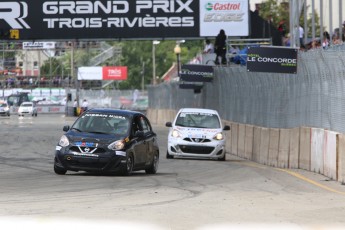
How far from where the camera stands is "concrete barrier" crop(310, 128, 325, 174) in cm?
2208

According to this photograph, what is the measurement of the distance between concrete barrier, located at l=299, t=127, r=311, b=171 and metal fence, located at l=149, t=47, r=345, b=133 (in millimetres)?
273

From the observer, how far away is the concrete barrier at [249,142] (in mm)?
31609

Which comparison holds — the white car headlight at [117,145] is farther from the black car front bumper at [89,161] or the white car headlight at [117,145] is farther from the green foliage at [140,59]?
the green foliage at [140,59]

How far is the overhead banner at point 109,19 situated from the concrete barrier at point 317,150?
75.9ft

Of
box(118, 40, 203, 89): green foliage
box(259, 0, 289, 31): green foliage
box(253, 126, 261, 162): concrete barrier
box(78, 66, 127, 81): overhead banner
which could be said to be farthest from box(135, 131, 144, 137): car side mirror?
box(118, 40, 203, 89): green foliage

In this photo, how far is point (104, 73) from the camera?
5925 inches

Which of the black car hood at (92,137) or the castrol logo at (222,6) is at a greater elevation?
the castrol logo at (222,6)

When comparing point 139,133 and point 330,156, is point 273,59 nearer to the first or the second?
point 330,156

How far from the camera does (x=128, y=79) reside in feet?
528

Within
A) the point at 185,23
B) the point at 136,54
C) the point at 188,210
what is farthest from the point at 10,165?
the point at 136,54

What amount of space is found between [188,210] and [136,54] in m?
146

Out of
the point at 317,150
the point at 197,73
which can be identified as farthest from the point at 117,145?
the point at 197,73

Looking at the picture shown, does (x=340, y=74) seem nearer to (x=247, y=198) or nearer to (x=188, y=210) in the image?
(x=247, y=198)

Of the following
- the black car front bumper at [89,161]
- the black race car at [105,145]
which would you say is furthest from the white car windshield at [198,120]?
the black car front bumper at [89,161]
